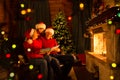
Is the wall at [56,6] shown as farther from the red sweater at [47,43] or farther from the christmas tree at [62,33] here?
the red sweater at [47,43]

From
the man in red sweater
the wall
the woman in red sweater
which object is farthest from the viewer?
the wall

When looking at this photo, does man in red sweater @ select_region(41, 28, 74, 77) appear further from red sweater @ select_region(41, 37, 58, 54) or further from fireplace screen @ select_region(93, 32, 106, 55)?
fireplace screen @ select_region(93, 32, 106, 55)

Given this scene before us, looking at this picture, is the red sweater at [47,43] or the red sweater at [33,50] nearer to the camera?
the red sweater at [33,50]

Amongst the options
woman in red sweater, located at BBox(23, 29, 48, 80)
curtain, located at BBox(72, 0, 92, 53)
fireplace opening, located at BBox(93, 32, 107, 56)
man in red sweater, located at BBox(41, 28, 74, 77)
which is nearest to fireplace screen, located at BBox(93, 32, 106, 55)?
fireplace opening, located at BBox(93, 32, 107, 56)

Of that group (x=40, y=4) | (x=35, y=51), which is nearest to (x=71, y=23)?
(x=40, y=4)

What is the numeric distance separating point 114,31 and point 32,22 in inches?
177

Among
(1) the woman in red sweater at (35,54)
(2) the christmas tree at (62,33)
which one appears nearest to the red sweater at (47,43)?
(1) the woman in red sweater at (35,54)

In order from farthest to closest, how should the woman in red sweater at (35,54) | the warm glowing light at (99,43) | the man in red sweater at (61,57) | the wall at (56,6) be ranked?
the wall at (56,6), the warm glowing light at (99,43), the man in red sweater at (61,57), the woman in red sweater at (35,54)

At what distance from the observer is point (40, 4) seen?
7500mm

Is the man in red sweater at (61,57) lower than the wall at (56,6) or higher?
lower

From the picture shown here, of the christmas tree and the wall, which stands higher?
the wall

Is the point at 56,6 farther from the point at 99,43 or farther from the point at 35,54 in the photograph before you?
the point at 35,54

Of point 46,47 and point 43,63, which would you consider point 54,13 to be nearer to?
point 46,47

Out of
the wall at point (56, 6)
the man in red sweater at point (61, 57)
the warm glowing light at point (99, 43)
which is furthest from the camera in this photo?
the wall at point (56, 6)
